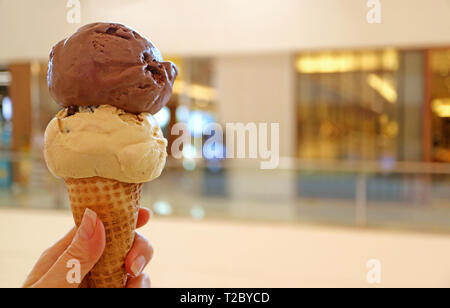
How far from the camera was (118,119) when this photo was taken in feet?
4.04

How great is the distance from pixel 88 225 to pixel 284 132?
17.2 ft

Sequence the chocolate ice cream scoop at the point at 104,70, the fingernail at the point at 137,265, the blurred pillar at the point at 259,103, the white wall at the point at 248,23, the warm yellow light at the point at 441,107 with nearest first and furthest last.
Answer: the chocolate ice cream scoop at the point at 104,70 < the fingernail at the point at 137,265 < the white wall at the point at 248,23 < the blurred pillar at the point at 259,103 < the warm yellow light at the point at 441,107

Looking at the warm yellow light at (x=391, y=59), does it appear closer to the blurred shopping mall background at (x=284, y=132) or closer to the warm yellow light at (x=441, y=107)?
the blurred shopping mall background at (x=284, y=132)

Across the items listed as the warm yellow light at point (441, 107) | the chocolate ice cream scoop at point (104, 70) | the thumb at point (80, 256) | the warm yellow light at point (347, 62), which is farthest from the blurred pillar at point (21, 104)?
the warm yellow light at point (441, 107)

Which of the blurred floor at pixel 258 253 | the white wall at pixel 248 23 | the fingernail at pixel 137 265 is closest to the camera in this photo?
the fingernail at pixel 137 265

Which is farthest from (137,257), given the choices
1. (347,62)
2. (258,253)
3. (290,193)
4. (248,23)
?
(347,62)

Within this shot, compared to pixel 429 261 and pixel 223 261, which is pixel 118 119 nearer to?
pixel 223 261

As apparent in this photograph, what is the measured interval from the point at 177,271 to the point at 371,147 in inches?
176

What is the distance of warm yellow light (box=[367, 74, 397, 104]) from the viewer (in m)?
6.79

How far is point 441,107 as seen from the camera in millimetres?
6648

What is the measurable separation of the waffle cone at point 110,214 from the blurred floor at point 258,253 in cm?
192

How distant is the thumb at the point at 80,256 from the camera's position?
122cm

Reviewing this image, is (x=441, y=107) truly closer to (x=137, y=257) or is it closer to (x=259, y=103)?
(x=259, y=103)
